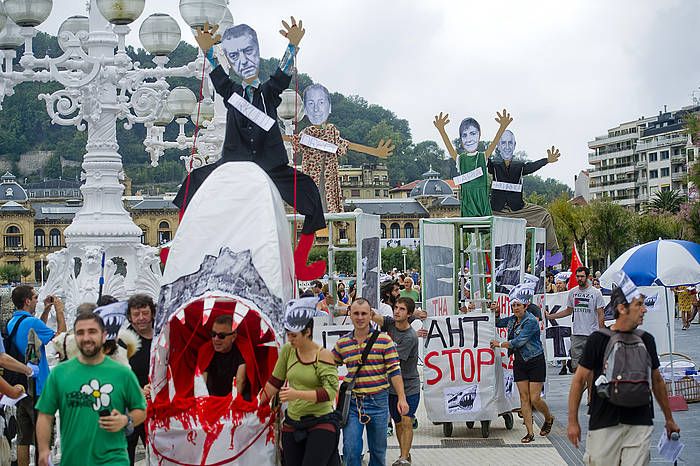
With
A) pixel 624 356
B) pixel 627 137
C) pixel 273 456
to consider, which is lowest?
pixel 273 456

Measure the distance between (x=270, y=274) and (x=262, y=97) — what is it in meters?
2.83

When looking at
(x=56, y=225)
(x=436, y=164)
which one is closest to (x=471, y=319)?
(x=56, y=225)

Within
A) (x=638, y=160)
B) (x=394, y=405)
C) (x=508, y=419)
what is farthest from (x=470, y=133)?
(x=638, y=160)

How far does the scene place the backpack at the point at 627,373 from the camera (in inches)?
337

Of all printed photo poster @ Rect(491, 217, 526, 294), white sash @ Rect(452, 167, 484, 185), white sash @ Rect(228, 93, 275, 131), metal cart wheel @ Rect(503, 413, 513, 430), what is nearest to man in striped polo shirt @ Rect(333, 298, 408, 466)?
white sash @ Rect(228, 93, 275, 131)

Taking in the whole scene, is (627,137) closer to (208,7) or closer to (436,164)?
(436,164)

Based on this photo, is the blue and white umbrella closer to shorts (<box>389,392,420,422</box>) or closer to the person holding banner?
the person holding banner

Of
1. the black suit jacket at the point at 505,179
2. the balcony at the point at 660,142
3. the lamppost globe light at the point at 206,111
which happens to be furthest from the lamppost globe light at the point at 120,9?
the balcony at the point at 660,142

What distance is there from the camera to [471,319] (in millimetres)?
14852

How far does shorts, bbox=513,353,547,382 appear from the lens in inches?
564

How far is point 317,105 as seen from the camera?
15641 millimetres

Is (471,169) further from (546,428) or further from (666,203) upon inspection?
(666,203)

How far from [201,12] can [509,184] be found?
219 inches

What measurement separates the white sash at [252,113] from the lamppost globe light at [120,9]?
14.7 feet
